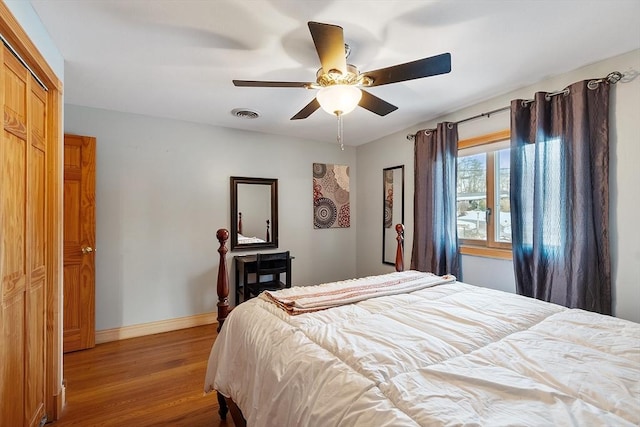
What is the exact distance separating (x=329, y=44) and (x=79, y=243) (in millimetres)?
2791

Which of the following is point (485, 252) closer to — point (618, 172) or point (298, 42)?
point (618, 172)

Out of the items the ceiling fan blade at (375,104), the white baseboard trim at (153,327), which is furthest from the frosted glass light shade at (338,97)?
the white baseboard trim at (153,327)

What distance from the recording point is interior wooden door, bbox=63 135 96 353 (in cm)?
272

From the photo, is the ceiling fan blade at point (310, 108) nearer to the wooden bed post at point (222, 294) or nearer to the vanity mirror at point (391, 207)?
the wooden bed post at point (222, 294)

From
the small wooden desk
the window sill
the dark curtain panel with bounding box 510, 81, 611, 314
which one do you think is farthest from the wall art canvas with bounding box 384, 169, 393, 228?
the dark curtain panel with bounding box 510, 81, 611, 314

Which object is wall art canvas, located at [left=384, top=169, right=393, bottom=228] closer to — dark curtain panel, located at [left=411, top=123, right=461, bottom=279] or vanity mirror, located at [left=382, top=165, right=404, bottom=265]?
vanity mirror, located at [left=382, top=165, right=404, bottom=265]

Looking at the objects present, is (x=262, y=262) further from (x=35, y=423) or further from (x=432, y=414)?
(x=432, y=414)

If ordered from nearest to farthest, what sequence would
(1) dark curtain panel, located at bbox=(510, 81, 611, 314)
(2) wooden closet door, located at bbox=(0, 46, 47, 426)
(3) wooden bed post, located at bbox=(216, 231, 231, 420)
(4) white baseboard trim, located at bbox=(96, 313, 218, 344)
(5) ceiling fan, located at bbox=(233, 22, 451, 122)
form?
(2) wooden closet door, located at bbox=(0, 46, 47, 426) → (5) ceiling fan, located at bbox=(233, 22, 451, 122) → (3) wooden bed post, located at bbox=(216, 231, 231, 420) → (1) dark curtain panel, located at bbox=(510, 81, 611, 314) → (4) white baseboard trim, located at bbox=(96, 313, 218, 344)

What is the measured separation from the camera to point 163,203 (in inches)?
130

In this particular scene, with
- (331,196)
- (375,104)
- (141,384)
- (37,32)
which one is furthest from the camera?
(331,196)

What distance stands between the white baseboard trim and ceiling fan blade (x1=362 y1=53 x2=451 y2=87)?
309 centimetres

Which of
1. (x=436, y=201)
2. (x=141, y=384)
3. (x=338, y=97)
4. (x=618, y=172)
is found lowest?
(x=141, y=384)

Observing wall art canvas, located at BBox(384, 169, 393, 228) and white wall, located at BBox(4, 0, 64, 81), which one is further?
wall art canvas, located at BBox(384, 169, 393, 228)

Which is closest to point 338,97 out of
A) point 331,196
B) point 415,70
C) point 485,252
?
point 415,70
